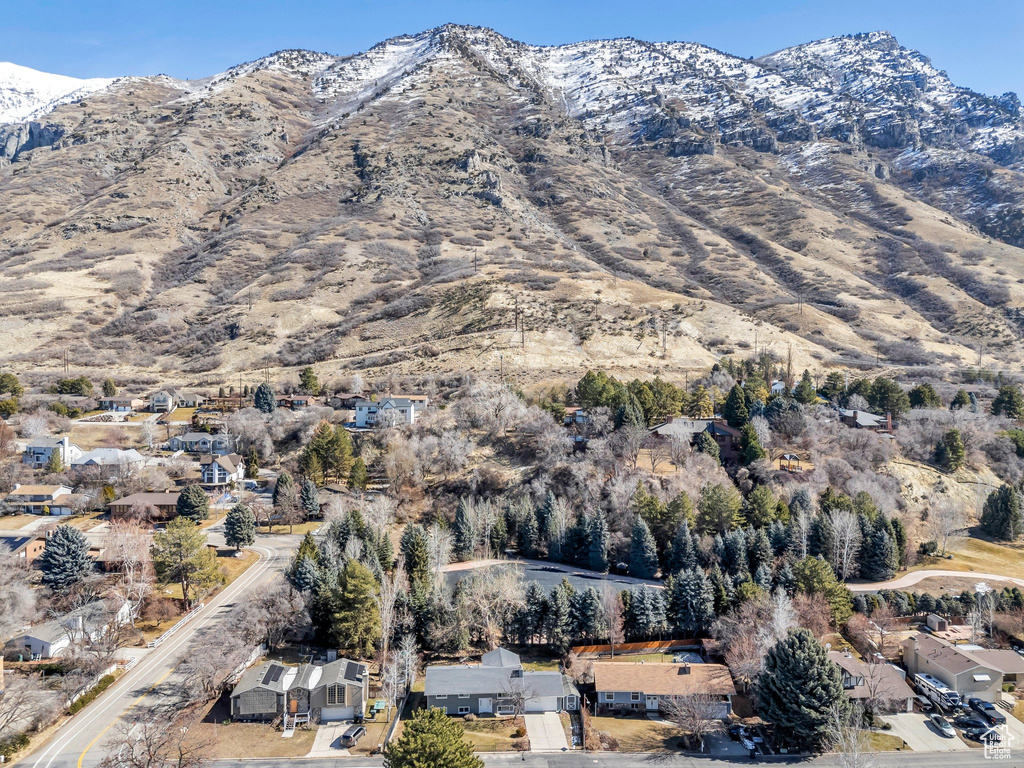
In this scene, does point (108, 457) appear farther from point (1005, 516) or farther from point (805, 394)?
point (1005, 516)

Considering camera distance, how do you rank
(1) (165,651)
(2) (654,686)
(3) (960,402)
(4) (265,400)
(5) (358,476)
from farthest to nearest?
(4) (265,400) < (3) (960,402) < (5) (358,476) < (1) (165,651) < (2) (654,686)

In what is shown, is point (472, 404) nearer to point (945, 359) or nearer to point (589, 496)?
point (589, 496)

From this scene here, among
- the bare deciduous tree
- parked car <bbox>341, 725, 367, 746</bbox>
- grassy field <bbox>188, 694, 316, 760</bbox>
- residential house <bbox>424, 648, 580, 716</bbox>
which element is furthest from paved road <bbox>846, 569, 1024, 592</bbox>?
grassy field <bbox>188, 694, 316, 760</bbox>

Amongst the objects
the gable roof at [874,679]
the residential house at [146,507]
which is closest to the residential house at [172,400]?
the residential house at [146,507]

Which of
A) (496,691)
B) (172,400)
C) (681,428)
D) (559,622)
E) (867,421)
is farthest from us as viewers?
(172,400)

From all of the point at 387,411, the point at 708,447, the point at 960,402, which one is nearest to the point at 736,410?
the point at 708,447

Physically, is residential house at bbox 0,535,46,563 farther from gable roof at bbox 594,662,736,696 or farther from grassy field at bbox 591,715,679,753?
grassy field at bbox 591,715,679,753

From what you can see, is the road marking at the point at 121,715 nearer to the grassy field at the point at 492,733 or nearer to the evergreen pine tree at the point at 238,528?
the evergreen pine tree at the point at 238,528
